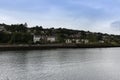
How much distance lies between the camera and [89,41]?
5866 inches

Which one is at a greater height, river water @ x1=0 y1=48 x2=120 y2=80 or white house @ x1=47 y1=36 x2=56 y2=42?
white house @ x1=47 y1=36 x2=56 y2=42

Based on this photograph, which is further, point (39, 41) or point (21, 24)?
point (21, 24)

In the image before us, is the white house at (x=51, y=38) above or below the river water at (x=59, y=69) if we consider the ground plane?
above

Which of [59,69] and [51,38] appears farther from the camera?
[51,38]

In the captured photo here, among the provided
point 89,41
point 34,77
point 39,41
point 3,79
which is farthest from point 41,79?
point 89,41

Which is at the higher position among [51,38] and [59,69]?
[51,38]

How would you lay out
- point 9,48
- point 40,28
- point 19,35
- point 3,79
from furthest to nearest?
point 40,28 → point 19,35 → point 9,48 → point 3,79

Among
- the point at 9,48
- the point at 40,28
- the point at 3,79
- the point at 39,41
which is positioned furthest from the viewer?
the point at 40,28

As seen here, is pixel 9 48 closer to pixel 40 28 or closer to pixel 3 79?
pixel 3 79

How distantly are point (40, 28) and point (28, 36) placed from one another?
7118 centimetres

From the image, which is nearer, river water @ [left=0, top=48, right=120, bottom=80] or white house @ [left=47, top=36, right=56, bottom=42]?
river water @ [left=0, top=48, right=120, bottom=80]

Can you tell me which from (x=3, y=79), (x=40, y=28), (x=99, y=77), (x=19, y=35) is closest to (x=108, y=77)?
(x=99, y=77)

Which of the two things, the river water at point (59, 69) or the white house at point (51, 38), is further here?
the white house at point (51, 38)

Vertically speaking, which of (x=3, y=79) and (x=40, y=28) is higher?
(x=40, y=28)
